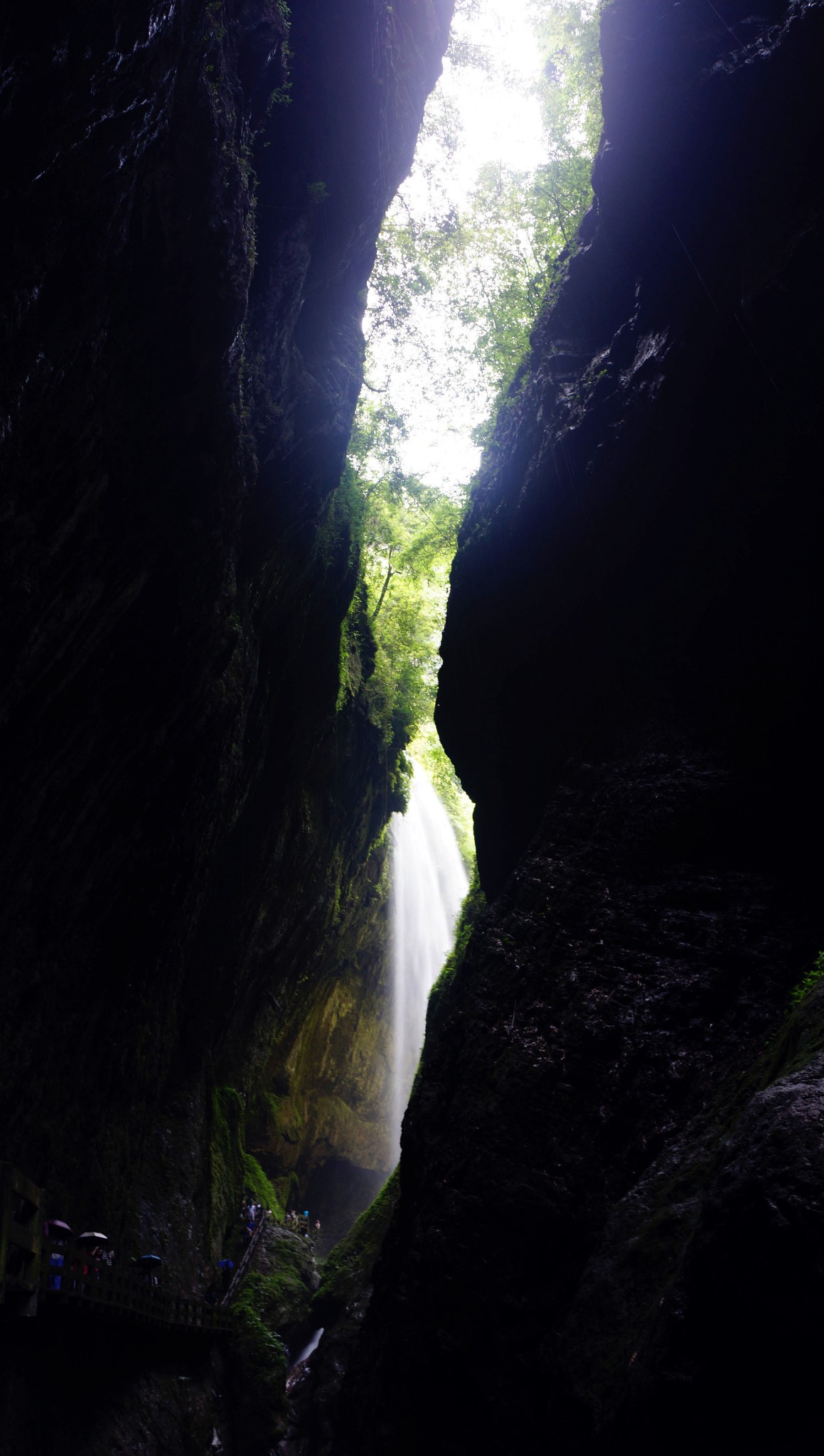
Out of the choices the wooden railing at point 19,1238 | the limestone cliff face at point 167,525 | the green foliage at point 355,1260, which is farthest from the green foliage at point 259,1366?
the wooden railing at point 19,1238

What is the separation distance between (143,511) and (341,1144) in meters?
25.9

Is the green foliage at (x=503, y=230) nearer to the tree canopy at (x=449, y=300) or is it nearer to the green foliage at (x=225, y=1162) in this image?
the tree canopy at (x=449, y=300)

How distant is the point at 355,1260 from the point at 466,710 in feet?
36.8

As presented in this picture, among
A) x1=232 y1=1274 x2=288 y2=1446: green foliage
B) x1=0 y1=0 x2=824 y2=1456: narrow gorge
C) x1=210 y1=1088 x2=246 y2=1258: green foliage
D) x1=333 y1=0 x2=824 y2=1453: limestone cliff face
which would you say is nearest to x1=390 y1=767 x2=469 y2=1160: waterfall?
x1=210 y1=1088 x2=246 y2=1258: green foliage

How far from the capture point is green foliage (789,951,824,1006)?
5673 mm

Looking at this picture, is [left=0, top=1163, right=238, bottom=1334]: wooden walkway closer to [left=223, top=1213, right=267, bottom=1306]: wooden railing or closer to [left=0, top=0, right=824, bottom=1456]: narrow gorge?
[left=0, top=0, right=824, bottom=1456]: narrow gorge

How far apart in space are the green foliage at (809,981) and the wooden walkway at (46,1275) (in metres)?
6.47

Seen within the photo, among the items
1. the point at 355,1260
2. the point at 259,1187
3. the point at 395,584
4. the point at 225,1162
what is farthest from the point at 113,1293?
the point at 395,584

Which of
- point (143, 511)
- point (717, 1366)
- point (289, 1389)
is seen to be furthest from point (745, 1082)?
point (289, 1389)

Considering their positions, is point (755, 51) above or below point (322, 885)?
above

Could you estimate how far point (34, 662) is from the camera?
6.36 m

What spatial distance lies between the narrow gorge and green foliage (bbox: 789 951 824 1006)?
12.7 inches

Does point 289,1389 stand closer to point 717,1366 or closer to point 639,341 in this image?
point 717,1366

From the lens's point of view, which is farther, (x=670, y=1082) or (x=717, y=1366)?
(x=670, y=1082)
